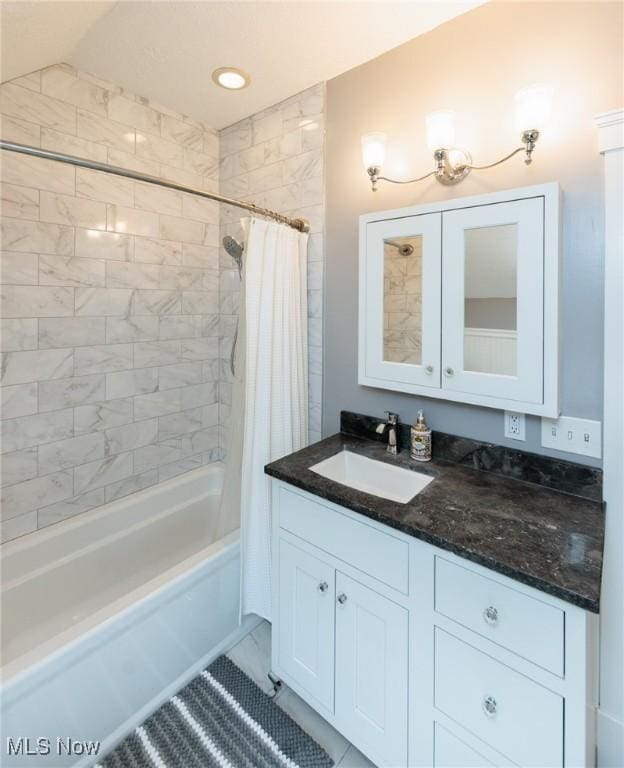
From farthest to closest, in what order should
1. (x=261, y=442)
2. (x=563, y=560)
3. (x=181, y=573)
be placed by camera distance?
(x=261, y=442), (x=181, y=573), (x=563, y=560)

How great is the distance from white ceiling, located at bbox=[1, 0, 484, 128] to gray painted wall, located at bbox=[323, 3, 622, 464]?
116mm

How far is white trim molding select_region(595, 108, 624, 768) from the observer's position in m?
1.15

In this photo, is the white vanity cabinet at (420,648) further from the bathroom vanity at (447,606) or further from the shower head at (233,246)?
the shower head at (233,246)

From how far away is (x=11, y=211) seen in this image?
1.62 metres

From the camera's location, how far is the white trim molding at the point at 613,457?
1154 millimetres

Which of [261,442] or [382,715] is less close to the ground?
[261,442]

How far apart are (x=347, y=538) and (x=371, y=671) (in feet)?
1.33

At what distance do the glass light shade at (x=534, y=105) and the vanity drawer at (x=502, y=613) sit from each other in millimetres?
1346

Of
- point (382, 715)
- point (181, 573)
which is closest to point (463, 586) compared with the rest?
point (382, 715)

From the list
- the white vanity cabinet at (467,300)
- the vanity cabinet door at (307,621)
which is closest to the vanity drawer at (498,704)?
the vanity cabinet door at (307,621)

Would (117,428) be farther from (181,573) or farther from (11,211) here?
(11,211)

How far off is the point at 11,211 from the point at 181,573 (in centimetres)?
166

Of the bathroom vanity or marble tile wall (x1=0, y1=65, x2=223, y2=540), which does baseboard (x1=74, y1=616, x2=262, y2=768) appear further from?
marble tile wall (x1=0, y1=65, x2=223, y2=540)

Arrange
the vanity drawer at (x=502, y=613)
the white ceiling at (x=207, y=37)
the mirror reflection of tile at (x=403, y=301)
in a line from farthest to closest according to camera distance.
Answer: the mirror reflection of tile at (x=403, y=301)
the white ceiling at (x=207, y=37)
the vanity drawer at (x=502, y=613)
